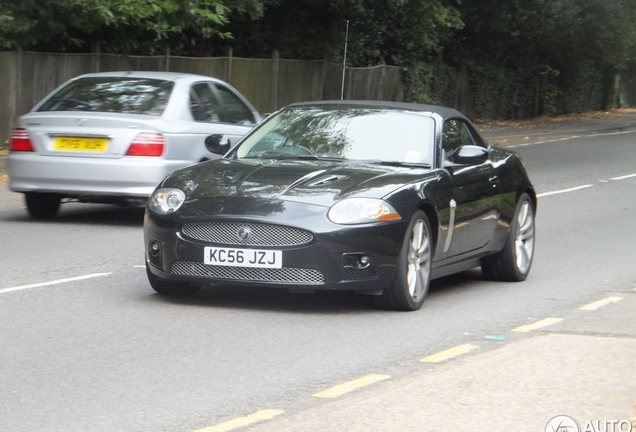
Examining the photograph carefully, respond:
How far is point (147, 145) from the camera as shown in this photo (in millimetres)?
12297

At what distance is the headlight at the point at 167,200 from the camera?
8203mm

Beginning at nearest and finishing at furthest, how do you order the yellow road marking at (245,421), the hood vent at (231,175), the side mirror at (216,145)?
the yellow road marking at (245,421) < the hood vent at (231,175) < the side mirror at (216,145)

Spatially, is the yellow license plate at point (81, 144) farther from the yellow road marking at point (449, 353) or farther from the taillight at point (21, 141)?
the yellow road marking at point (449, 353)

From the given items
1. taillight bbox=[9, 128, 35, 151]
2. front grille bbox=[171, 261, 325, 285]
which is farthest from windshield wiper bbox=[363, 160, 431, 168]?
taillight bbox=[9, 128, 35, 151]

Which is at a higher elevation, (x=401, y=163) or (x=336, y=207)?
(x=401, y=163)

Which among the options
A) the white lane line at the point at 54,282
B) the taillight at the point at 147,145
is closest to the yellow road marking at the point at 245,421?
the white lane line at the point at 54,282

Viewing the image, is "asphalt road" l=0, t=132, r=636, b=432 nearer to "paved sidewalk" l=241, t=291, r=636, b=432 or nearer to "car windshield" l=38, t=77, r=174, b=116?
"paved sidewalk" l=241, t=291, r=636, b=432

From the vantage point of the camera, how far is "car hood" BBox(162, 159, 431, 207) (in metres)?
8.06

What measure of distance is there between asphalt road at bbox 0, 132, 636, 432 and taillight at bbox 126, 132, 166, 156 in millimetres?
815

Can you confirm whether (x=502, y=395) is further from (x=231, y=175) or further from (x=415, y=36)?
(x=415, y=36)

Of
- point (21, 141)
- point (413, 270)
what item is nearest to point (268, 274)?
point (413, 270)

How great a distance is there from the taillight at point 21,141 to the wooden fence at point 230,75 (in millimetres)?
9069

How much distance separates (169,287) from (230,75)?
19.9 metres

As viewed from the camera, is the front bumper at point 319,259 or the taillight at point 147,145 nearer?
the front bumper at point 319,259
